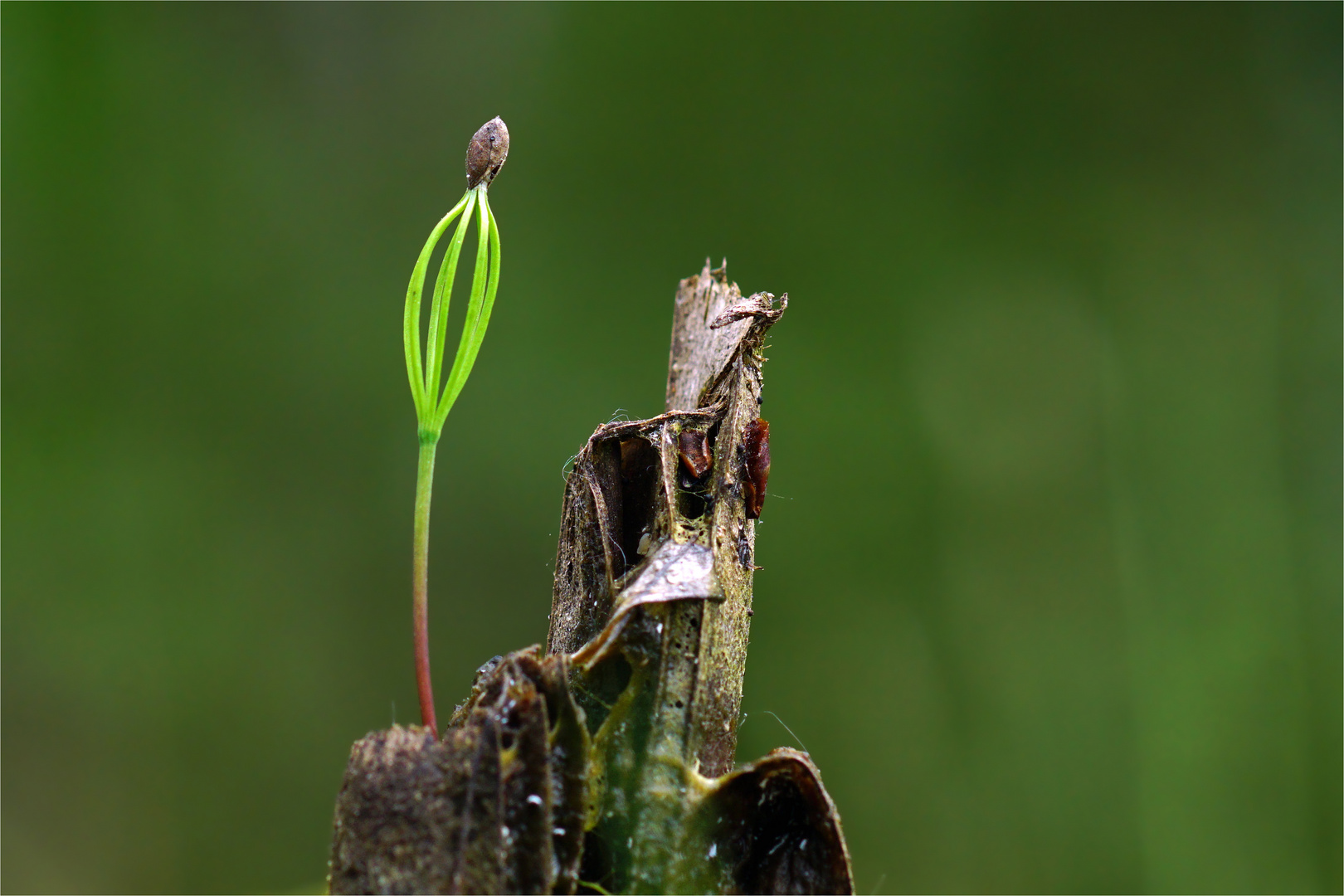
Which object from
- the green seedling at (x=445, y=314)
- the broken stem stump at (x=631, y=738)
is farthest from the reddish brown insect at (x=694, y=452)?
the green seedling at (x=445, y=314)

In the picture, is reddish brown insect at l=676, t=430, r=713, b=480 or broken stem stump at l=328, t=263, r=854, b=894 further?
reddish brown insect at l=676, t=430, r=713, b=480

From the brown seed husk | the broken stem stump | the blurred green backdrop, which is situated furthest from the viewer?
the blurred green backdrop

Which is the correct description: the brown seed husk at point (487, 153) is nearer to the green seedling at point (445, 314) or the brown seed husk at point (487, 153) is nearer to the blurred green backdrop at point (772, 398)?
the green seedling at point (445, 314)

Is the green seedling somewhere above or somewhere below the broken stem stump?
above

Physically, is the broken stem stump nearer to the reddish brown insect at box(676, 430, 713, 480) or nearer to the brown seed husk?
the reddish brown insect at box(676, 430, 713, 480)

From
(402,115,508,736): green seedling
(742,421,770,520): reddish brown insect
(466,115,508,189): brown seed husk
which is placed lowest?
(742,421,770,520): reddish brown insect

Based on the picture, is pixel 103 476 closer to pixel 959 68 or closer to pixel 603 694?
pixel 603 694

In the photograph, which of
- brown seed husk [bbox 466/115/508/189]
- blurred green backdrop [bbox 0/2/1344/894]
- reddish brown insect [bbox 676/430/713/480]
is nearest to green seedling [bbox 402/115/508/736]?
brown seed husk [bbox 466/115/508/189]

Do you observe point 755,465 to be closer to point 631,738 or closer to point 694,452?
point 694,452
